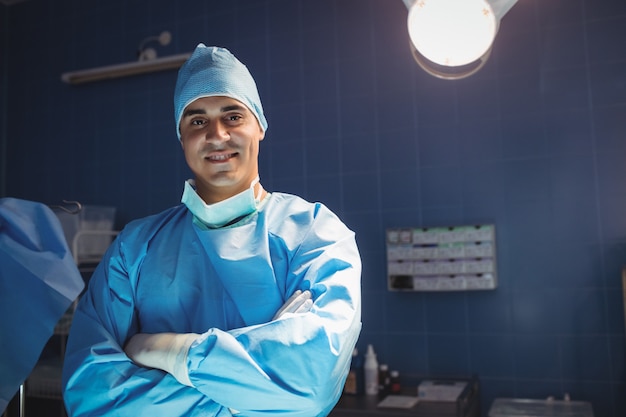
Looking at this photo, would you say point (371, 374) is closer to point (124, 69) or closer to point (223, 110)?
point (223, 110)

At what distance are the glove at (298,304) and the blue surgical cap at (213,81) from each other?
17.2 inches

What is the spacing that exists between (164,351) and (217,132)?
1.47 feet

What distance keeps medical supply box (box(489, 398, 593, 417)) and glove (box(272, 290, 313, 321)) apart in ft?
4.90

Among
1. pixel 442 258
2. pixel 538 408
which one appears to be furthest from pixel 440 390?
pixel 442 258

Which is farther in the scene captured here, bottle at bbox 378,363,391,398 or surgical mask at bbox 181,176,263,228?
bottle at bbox 378,363,391,398

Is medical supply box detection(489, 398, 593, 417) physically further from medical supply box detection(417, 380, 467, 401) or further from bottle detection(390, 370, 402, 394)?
bottle detection(390, 370, 402, 394)

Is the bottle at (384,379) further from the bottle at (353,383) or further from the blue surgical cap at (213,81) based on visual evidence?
the blue surgical cap at (213,81)

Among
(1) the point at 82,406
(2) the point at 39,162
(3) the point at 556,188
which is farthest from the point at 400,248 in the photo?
(2) the point at 39,162

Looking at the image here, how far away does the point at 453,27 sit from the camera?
195 cm

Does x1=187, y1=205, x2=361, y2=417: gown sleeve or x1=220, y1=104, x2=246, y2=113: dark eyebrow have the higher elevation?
x1=220, y1=104, x2=246, y2=113: dark eyebrow

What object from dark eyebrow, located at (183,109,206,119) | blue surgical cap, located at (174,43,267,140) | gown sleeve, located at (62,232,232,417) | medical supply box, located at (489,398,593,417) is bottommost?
medical supply box, located at (489,398,593,417)

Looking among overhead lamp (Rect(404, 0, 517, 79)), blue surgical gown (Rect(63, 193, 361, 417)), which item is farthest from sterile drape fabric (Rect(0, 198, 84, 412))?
overhead lamp (Rect(404, 0, 517, 79))

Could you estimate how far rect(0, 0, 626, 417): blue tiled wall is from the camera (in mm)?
2570

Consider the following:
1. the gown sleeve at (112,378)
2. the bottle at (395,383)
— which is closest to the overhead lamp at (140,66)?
the bottle at (395,383)
